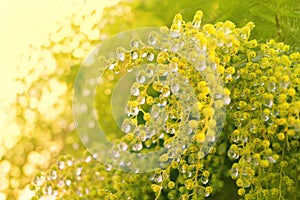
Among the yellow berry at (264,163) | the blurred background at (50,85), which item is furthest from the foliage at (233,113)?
the blurred background at (50,85)

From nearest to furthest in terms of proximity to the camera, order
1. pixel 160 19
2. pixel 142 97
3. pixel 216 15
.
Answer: pixel 142 97, pixel 216 15, pixel 160 19

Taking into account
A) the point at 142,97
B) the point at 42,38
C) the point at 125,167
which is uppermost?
the point at 42,38

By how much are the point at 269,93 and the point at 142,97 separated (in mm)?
148

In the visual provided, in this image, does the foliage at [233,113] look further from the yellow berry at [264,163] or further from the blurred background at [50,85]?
the blurred background at [50,85]

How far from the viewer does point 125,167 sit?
0.81 meters

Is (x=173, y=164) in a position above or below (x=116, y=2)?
below

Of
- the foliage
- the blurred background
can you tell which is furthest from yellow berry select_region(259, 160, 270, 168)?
the blurred background

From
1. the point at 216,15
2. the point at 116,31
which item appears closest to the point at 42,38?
the point at 116,31

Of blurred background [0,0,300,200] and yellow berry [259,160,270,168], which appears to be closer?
yellow berry [259,160,270,168]

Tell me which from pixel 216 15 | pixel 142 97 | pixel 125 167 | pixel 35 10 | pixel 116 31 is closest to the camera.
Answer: pixel 142 97

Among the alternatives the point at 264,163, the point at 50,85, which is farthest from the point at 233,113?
the point at 50,85

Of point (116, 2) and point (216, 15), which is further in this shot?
point (116, 2)

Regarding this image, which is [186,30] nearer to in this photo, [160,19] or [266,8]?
[266,8]

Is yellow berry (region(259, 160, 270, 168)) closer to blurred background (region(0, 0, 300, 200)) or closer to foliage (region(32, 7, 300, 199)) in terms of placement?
foliage (region(32, 7, 300, 199))
